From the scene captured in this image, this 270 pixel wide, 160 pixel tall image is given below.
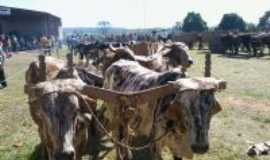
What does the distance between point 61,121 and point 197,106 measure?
1.63 meters

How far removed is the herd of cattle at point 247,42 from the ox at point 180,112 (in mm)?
30895

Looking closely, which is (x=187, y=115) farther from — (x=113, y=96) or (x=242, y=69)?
(x=242, y=69)

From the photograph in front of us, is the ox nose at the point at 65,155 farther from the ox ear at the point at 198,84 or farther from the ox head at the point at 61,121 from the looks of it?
the ox ear at the point at 198,84

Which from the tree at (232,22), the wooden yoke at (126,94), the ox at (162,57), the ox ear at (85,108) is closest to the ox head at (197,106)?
the wooden yoke at (126,94)

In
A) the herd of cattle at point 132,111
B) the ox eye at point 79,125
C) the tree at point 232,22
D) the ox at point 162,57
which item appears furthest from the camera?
the tree at point 232,22

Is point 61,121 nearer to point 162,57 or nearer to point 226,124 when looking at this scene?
point 226,124

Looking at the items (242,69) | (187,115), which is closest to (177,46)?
(187,115)

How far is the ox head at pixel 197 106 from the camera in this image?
549 cm

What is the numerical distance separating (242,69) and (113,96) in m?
20.6

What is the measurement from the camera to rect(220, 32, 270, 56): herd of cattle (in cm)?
3656

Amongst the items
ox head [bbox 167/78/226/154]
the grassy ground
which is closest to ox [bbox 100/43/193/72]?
the grassy ground

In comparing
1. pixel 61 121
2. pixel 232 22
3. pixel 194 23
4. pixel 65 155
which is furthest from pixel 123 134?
pixel 194 23

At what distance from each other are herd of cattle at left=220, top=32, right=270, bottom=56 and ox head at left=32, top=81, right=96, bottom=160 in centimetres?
3262

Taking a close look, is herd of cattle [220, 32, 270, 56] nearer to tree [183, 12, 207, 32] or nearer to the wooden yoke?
tree [183, 12, 207, 32]
